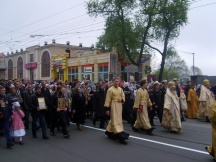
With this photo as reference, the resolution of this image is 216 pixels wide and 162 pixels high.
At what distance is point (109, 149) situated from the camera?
27.1 ft

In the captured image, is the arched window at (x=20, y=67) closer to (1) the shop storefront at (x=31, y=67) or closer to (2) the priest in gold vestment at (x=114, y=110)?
(1) the shop storefront at (x=31, y=67)

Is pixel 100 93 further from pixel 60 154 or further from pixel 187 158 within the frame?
pixel 187 158

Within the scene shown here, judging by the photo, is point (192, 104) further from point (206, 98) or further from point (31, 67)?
point (31, 67)

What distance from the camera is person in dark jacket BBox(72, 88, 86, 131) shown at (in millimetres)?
11688

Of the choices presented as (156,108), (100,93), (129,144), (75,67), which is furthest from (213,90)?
(75,67)

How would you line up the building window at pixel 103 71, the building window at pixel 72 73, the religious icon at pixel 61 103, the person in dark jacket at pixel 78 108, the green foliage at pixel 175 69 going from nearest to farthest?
the religious icon at pixel 61 103, the person in dark jacket at pixel 78 108, the building window at pixel 103 71, the building window at pixel 72 73, the green foliage at pixel 175 69

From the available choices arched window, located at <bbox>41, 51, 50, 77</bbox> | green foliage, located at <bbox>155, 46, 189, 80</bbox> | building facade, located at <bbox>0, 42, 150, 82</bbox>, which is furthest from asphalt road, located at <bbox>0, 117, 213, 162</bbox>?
green foliage, located at <bbox>155, 46, 189, 80</bbox>

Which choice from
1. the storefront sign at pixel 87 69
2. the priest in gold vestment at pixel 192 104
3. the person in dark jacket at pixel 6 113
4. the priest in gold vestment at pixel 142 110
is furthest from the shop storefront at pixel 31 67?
the person in dark jacket at pixel 6 113

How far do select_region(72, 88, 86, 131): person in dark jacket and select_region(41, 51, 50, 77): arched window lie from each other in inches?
1491

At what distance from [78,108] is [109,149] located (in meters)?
3.84

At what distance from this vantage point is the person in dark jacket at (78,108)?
460 inches

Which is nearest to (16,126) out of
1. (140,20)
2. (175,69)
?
(140,20)

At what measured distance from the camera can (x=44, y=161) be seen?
7.09 metres

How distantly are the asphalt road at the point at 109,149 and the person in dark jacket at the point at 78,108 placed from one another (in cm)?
84
